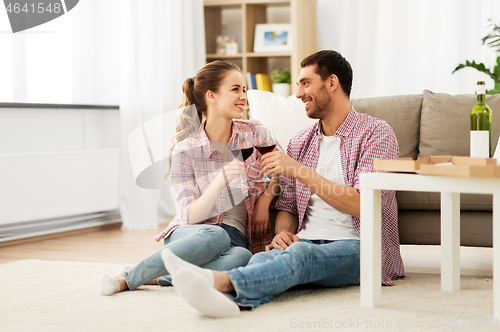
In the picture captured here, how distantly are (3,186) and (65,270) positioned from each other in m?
1.10

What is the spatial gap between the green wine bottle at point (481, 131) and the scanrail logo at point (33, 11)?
277 centimetres

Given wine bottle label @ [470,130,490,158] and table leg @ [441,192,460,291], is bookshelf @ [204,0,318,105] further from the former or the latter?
wine bottle label @ [470,130,490,158]

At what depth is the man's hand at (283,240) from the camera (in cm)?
192

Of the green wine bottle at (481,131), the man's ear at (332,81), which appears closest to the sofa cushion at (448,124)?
the green wine bottle at (481,131)

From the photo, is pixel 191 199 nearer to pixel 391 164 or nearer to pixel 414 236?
pixel 391 164

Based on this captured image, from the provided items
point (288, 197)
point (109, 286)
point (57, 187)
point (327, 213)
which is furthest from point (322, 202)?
point (57, 187)

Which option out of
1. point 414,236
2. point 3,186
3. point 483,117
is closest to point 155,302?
point 414,236

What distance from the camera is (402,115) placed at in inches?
107

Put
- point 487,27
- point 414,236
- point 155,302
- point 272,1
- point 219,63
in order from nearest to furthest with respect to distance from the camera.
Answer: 1. point 155,302
2. point 219,63
3. point 414,236
4. point 487,27
5. point 272,1

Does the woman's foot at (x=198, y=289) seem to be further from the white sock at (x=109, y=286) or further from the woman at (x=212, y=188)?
the white sock at (x=109, y=286)

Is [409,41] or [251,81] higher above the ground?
[409,41]

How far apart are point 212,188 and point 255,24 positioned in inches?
112

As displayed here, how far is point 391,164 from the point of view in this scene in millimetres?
1613

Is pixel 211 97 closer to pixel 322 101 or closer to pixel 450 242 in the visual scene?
pixel 322 101
